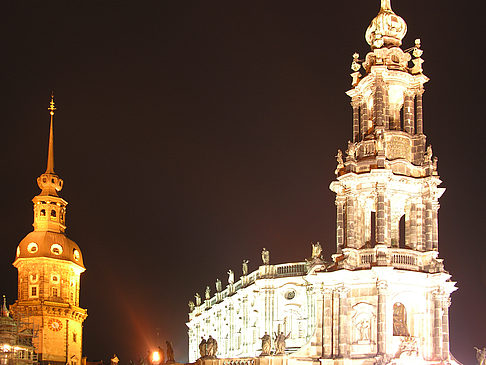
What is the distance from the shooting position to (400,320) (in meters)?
67.4

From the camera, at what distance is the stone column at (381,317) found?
6384 cm

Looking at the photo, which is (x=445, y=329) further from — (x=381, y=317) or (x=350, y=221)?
(x=350, y=221)

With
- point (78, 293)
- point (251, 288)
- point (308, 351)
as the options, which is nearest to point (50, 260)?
point (78, 293)

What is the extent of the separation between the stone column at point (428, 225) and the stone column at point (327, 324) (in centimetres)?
775

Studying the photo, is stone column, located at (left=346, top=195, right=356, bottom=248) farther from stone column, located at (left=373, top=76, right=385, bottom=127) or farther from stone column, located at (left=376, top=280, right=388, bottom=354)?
stone column, located at (left=373, top=76, right=385, bottom=127)

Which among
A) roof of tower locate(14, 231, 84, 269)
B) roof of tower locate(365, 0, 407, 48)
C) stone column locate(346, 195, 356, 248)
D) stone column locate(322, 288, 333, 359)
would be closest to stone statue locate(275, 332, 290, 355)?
stone column locate(322, 288, 333, 359)

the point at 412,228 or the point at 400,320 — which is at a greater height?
the point at 412,228

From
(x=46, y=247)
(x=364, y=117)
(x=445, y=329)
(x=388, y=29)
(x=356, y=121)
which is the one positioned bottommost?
(x=445, y=329)

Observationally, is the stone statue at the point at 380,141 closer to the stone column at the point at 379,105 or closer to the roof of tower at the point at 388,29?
the stone column at the point at 379,105

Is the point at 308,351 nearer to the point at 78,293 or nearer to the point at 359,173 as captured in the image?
the point at 359,173

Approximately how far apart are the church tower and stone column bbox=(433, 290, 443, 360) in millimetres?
58919

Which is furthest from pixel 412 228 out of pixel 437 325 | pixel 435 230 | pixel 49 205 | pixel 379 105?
pixel 49 205

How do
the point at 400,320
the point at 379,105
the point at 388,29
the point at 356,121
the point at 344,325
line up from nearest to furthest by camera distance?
1. the point at 344,325
2. the point at 400,320
3. the point at 379,105
4. the point at 356,121
5. the point at 388,29

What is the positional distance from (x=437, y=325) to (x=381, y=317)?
4.47 metres
